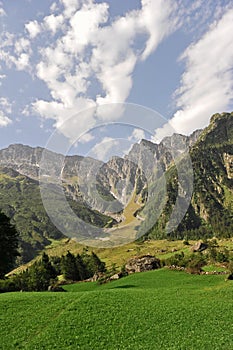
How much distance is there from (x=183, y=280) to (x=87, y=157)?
2638cm

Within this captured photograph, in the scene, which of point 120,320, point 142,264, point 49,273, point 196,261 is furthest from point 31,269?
point 120,320

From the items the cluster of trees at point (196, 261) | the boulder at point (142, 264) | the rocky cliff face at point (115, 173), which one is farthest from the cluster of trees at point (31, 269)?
the cluster of trees at point (196, 261)

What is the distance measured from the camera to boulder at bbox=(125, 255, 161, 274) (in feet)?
202

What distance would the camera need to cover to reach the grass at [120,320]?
20.2m

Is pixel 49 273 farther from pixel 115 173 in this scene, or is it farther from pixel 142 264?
pixel 115 173

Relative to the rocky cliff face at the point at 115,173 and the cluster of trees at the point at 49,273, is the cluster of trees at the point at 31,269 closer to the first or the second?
the cluster of trees at the point at 49,273

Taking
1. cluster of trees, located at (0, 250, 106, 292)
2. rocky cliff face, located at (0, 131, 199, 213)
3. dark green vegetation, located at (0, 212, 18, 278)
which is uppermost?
rocky cliff face, located at (0, 131, 199, 213)

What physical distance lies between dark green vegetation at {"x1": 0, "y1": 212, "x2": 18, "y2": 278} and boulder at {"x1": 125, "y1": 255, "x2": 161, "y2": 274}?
25615 mm

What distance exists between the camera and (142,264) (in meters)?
62.8

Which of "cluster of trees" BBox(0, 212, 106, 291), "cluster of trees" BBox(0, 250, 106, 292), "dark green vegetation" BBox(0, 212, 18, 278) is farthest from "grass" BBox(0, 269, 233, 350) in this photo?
"cluster of trees" BBox(0, 250, 106, 292)

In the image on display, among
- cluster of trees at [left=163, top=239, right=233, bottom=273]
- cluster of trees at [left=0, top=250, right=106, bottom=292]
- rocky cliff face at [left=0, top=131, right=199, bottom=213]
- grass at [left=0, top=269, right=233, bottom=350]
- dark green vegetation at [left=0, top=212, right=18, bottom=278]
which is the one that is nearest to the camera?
grass at [left=0, top=269, right=233, bottom=350]

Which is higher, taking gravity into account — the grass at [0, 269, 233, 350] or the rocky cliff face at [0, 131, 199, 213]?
the rocky cliff face at [0, 131, 199, 213]

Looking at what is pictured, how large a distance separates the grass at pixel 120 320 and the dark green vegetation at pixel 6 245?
18.1 meters

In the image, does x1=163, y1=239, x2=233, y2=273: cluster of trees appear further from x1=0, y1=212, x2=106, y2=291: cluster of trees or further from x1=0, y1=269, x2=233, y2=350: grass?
x1=0, y1=212, x2=106, y2=291: cluster of trees
